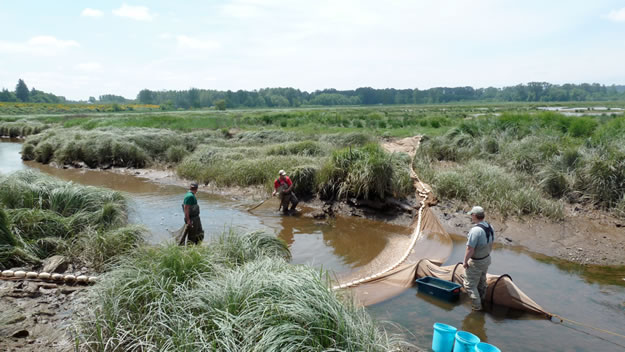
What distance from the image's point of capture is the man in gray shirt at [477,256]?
5.97m

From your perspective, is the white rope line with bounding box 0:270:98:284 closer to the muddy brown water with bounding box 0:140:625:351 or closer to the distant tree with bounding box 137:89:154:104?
the muddy brown water with bounding box 0:140:625:351

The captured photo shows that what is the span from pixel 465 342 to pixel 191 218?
552 centimetres

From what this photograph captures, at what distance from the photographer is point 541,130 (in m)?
16.6

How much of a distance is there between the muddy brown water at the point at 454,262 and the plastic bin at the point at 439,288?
0.12 meters

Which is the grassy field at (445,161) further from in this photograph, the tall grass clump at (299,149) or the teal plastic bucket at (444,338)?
the teal plastic bucket at (444,338)

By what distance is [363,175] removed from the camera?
11.1 m

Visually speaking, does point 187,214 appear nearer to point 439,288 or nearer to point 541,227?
point 439,288

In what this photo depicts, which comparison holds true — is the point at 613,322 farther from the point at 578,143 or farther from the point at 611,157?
the point at 578,143

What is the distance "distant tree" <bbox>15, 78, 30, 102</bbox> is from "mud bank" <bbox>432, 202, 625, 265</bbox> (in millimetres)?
129925

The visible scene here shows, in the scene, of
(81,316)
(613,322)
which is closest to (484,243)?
(613,322)

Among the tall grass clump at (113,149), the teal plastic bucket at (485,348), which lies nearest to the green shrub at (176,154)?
the tall grass clump at (113,149)

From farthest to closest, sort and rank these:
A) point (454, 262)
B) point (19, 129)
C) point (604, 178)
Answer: point (19, 129), point (604, 178), point (454, 262)

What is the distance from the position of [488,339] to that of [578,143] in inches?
454

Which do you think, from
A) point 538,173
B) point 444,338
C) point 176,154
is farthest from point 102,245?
point 176,154
